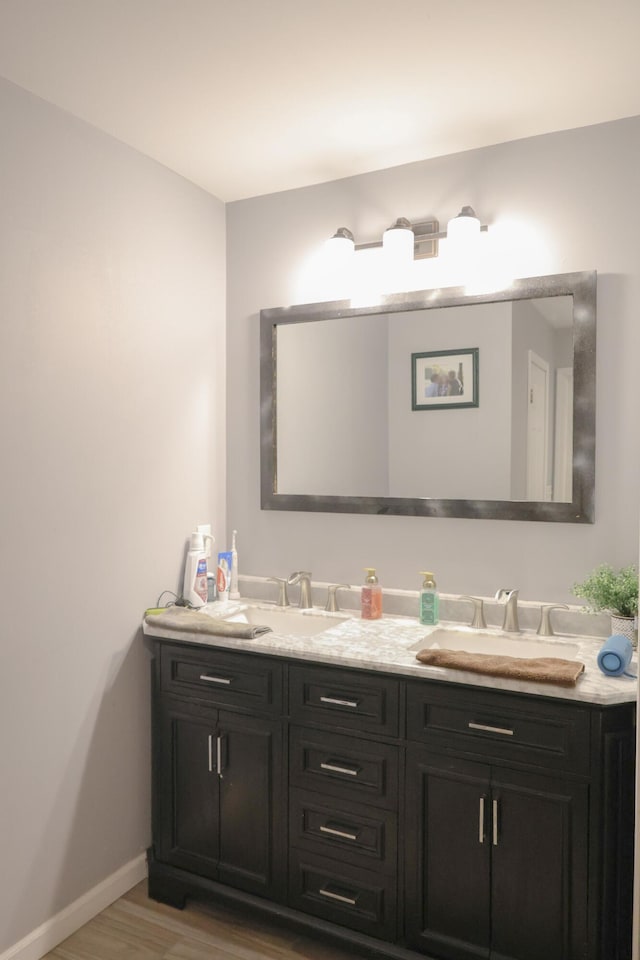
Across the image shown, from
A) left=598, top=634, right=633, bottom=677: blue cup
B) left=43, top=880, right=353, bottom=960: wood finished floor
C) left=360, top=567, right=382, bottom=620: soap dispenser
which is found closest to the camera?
left=598, top=634, right=633, bottom=677: blue cup

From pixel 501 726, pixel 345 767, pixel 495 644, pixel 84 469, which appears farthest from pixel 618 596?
pixel 84 469

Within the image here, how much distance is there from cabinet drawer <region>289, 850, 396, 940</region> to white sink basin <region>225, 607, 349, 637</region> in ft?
2.35

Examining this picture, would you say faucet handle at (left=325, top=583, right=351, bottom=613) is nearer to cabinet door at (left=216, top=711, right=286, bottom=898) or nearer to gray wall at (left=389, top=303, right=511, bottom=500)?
gray wall at (left=389, top=303, right=511, bottom=500)

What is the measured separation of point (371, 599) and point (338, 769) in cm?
60

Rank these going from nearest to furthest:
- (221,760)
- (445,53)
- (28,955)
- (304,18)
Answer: (304,18) → (445,53) → (28,955) → (221,760)

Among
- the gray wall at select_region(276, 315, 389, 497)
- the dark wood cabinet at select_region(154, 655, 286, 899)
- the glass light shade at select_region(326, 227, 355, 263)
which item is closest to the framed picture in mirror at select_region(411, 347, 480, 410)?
the gray wall at select_region(276, 315, 389, 497)

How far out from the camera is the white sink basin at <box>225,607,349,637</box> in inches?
97.1

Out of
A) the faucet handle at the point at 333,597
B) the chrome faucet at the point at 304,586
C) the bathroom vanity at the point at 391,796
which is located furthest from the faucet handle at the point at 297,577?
the bathroom vanity at the point at 391,796

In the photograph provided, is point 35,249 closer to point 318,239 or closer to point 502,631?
point 318,239


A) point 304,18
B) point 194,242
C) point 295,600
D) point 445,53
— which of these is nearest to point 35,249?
point 194,242

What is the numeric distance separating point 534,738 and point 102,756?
1382 millimetres

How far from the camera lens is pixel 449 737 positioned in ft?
6.06

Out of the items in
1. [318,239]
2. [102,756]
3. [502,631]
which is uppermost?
[318,239]

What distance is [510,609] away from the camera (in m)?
2.22
